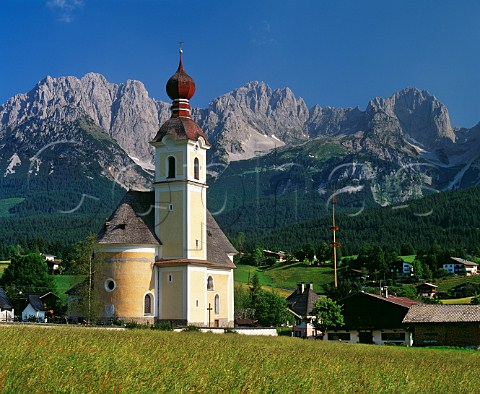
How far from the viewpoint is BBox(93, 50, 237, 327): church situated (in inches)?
2060

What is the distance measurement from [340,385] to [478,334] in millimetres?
40508

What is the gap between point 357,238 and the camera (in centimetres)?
18650

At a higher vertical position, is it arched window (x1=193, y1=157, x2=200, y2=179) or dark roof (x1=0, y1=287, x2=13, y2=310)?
arched window (x1=193, y1=157, x2=200, y2=179)

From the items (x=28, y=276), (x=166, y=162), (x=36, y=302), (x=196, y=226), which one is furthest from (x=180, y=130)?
(x=28, y=276)

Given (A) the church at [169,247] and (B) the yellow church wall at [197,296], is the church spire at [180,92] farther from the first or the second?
(B) the yellow church wall at [197,296]

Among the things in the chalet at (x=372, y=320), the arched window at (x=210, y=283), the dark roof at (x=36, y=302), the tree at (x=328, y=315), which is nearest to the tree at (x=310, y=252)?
the dark roof at (x=36, y=302)

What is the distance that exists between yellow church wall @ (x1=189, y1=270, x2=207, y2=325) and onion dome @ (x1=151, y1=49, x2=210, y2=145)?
10381 mm

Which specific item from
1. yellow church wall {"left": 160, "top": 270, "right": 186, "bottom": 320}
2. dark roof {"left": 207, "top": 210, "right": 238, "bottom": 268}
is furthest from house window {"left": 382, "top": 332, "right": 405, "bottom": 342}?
yellow church wall {"left": 160, "top": 270, "right": 186, "bottom": 320}

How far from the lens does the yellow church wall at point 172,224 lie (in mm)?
53625

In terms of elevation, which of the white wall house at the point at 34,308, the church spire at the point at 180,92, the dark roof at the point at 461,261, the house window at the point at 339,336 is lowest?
the house window at the point at 339,336

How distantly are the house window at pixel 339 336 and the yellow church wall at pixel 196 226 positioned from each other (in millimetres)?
14798

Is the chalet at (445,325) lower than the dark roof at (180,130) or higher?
lower

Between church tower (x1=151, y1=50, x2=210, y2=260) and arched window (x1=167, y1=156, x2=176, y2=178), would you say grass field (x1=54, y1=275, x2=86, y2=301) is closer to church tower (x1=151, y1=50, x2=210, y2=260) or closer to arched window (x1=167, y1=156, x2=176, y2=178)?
church tower (x1=151, y1=50, x2=210, y2=260)

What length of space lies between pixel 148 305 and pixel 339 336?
713 inches
